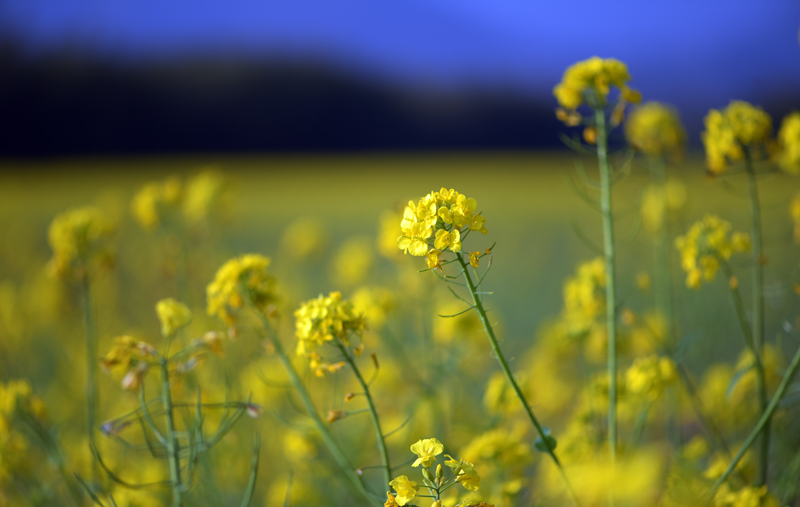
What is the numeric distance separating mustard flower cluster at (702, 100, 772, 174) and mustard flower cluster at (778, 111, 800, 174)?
21 centimetres

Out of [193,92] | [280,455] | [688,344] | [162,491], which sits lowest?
[280,455]

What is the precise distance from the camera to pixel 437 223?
42.8 inches

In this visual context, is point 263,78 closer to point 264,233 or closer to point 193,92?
point 193,92

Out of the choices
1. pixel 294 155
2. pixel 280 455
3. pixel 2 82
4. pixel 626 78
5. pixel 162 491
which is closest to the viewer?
pixel 626 78

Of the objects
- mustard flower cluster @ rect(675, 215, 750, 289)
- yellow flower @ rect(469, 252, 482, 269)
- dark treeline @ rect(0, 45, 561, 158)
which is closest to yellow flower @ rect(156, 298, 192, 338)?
yellow flower @ rect(469, 252, 482, 269)

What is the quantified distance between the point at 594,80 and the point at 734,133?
1.83 ft

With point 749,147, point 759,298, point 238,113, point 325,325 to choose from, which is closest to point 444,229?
point 325,325

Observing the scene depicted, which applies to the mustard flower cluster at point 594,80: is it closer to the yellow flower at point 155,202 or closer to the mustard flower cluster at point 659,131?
the mustard flower cluster at point 659,131

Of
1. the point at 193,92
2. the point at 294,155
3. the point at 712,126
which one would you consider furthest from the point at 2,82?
the point at 712,126

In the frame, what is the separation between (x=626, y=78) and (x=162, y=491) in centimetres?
232

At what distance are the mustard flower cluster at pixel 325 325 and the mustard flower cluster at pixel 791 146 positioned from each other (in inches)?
64.9

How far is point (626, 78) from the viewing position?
1561mm

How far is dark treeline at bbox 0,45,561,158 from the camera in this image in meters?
6.08

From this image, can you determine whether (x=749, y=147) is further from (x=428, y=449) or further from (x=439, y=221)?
(x=428, y=449)
